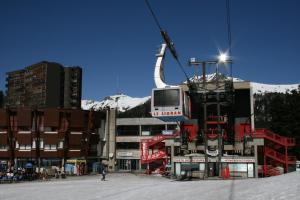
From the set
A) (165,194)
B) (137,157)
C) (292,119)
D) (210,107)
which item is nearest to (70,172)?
(137,157)

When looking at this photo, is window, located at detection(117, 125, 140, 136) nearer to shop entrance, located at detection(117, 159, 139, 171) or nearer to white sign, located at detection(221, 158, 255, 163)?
shop entrance, located at detection(117, 159, 139, 171)

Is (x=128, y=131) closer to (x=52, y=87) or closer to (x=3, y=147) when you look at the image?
(x=3, y=147)

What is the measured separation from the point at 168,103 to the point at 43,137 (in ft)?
82.7

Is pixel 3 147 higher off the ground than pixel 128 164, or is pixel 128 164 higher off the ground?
pixel 3 147

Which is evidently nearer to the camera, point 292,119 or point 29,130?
point 29,130

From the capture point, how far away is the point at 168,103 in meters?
40.9

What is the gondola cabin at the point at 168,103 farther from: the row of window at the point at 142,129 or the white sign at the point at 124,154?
the white sign at the point at 124,154

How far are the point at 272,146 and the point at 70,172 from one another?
91.6 feet

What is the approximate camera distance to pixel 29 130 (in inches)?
2303

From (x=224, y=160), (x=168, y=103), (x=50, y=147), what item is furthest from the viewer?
(x=50, y=147)

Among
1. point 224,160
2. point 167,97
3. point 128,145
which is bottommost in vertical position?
point 224,160

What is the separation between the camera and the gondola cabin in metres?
40.8

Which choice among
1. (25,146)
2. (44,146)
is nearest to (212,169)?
(44,146)

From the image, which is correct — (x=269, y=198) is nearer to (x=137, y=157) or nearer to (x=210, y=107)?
(x=210, y=107)
